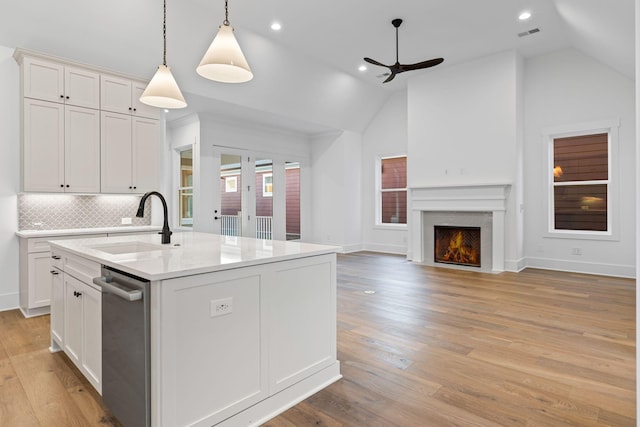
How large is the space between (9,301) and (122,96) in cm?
273

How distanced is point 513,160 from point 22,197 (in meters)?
7.02

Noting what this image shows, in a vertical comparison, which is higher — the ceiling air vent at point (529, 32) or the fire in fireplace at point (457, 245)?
the ceiling air vent at point (529, 32)

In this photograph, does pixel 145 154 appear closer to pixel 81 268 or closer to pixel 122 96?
pixel 122 96

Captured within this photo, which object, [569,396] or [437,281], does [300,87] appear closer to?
[437,281]

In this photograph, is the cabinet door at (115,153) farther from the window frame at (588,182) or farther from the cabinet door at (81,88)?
the window frame at (588,182)

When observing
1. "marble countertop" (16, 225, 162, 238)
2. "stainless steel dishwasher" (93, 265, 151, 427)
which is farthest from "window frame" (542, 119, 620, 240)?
"stainless steel dishwasher" (93, 265, 151, 427)

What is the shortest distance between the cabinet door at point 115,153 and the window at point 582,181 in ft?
22.1

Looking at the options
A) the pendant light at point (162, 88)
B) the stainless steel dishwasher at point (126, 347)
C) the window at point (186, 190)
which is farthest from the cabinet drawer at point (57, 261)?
the window at point (186, 190)

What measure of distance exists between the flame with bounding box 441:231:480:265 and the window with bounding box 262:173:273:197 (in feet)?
12.9

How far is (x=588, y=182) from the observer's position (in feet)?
19.6

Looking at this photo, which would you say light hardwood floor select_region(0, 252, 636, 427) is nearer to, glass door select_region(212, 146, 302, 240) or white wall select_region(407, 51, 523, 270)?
white wall select_region(407, 51, 523, 270)

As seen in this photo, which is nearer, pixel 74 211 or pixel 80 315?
pixel 80 315

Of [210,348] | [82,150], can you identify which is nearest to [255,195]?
[82,150]

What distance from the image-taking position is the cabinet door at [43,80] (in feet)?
12.5
